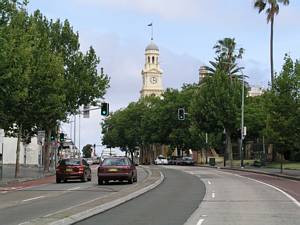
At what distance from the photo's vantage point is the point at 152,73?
175875 mm

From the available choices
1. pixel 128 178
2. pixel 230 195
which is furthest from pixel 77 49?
pixel 230 195

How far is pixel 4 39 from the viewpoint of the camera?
92.2ft

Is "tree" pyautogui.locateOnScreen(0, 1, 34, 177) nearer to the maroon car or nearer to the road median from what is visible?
the maroon car

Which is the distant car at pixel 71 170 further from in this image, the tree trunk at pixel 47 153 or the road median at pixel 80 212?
the tree trunk at pixel 47 153

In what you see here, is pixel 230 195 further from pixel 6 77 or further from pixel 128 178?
pixel 6 77

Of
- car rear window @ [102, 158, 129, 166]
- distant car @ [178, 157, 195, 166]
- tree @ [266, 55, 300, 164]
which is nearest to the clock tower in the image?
distant car @ [178, 157, 195, 166]

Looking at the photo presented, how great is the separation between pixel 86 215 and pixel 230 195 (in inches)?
401

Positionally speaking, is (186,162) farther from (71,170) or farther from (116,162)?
(116,162)

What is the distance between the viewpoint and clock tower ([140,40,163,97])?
573 feet

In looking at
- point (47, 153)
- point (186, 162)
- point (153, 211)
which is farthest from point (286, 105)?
point (186, 162)

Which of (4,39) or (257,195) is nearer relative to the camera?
(257,195)

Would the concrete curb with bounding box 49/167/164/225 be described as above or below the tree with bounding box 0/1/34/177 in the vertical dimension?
below

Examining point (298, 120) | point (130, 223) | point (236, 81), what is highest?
point (236, 81)

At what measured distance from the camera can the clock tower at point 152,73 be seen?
174500 mm
